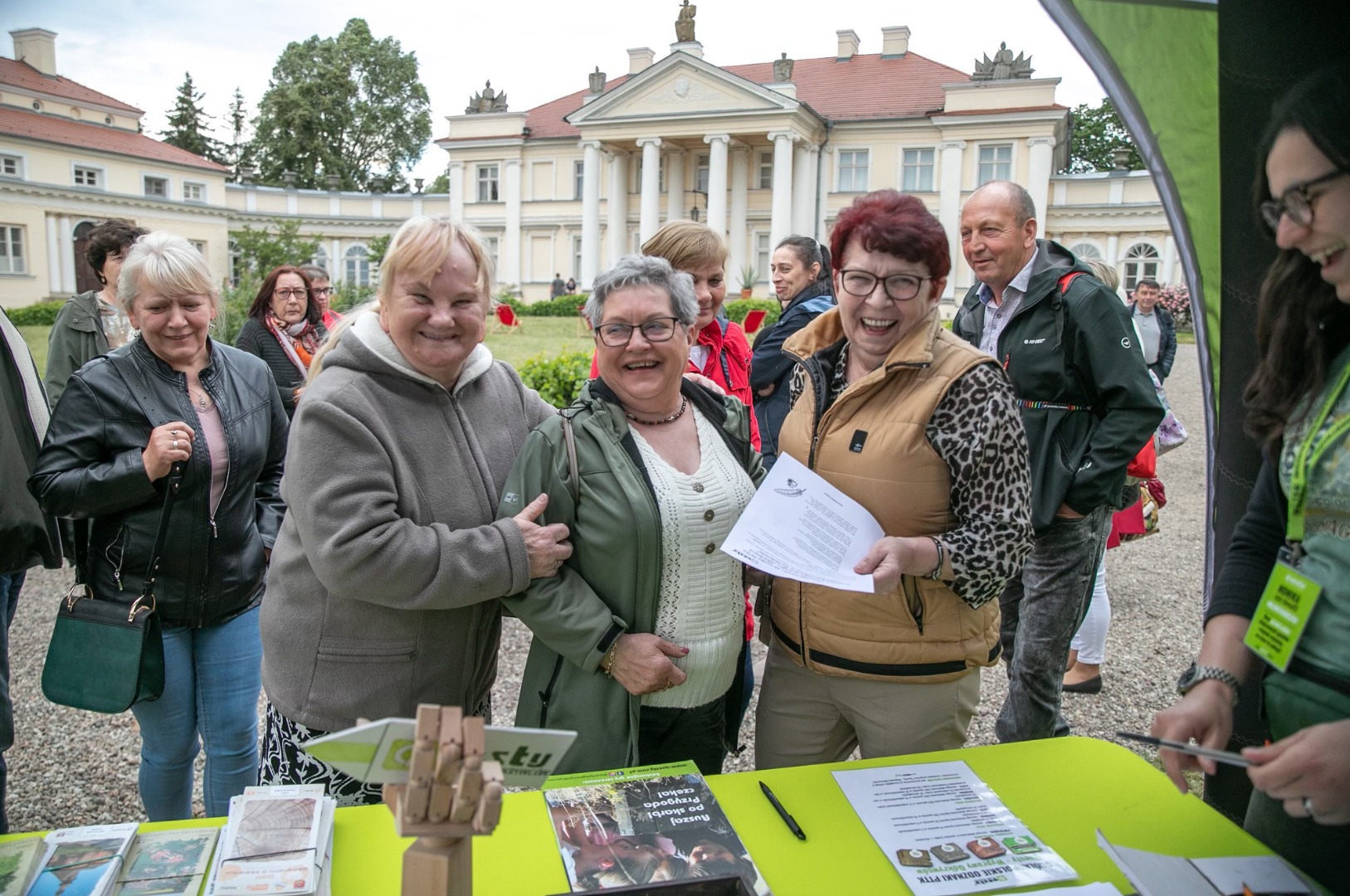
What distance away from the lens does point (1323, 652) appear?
4.49ft

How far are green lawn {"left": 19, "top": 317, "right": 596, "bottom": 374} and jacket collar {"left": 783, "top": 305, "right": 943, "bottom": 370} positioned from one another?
13425 mm

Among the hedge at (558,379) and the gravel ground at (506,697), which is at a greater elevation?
the hedge at (558,379)

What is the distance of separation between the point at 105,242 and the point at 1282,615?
187 inches

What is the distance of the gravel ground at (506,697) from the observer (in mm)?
3762

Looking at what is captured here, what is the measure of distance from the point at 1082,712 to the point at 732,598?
3.24 meters

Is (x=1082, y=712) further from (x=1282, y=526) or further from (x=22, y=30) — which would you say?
(x=22, y=30)

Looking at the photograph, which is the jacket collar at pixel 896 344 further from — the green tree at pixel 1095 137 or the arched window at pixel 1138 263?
the green tree at pixel 1095 137

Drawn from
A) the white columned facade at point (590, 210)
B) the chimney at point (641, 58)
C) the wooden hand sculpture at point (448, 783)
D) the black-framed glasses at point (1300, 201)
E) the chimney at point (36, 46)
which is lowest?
the wooden hand sculpture at point (448, 783)

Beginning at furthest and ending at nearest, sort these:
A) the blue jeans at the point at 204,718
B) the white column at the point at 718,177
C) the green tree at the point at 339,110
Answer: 1. the green tree at the point at 339,110
2. the white column at the point at 718,177
3. the blue jeans at the point at 204,718

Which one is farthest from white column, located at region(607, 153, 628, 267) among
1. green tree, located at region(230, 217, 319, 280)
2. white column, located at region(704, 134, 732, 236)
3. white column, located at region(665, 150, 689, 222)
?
green tree, located at region(230, 217, 319, 280)

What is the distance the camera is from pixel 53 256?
30094mm

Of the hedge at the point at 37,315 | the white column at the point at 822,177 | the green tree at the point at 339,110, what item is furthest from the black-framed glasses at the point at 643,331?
the green tree at the point at 339,110

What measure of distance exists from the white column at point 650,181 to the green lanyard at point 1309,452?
37135 millimetres

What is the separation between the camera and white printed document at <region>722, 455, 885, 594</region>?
6.03 ft
